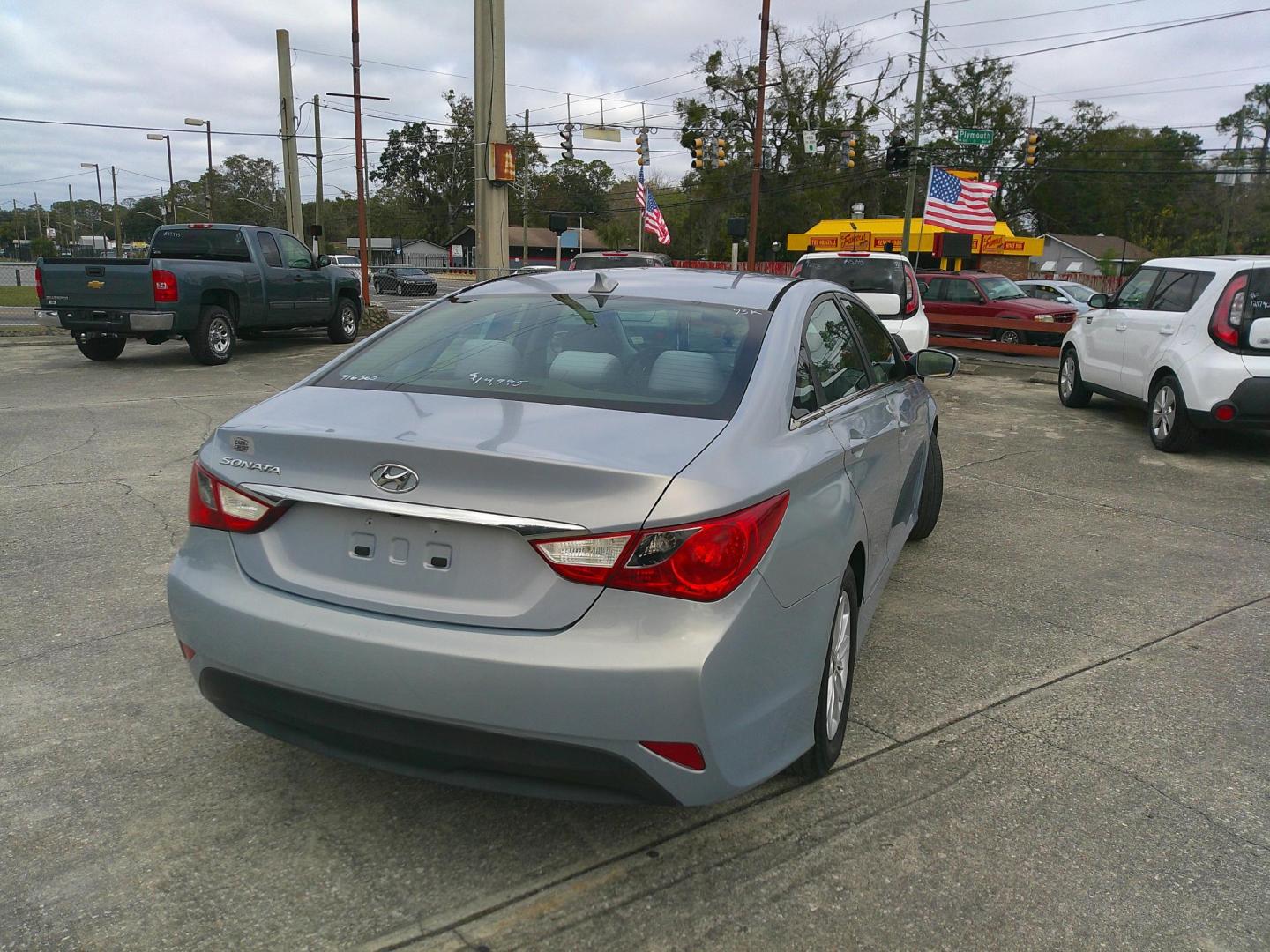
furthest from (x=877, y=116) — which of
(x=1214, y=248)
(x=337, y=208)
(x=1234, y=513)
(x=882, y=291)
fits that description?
(x=337, y=208)

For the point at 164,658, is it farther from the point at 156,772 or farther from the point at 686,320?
the point at 686,320

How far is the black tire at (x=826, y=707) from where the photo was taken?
2879mm

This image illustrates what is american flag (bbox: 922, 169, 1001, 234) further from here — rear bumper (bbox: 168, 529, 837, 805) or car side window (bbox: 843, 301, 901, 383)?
rear bumper (bbox: 168, 529, 837, 805)

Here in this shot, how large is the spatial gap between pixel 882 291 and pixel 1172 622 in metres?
9.52

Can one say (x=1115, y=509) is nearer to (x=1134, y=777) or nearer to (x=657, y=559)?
(x=1134, y=777)

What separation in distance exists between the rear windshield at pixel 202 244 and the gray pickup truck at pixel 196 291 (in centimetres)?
1

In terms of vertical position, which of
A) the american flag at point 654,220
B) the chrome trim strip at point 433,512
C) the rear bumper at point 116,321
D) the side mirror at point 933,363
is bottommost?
the rear bumper at point 116,321

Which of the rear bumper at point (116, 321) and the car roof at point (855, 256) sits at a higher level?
the car roof at point (855, 256)

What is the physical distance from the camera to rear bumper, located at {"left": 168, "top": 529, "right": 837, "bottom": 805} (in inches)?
87.9

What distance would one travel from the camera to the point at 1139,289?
985cm

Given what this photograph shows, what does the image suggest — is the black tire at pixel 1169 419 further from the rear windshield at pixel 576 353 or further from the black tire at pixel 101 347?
the black tire at pixel 101 347

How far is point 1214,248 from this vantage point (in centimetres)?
7094

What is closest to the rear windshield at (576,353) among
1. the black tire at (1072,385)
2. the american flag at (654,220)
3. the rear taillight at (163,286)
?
the black tire at (1072,385)

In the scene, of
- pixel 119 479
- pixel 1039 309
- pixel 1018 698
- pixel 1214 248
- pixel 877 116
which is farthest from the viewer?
pixel 1214 248
